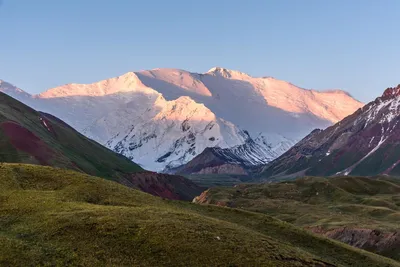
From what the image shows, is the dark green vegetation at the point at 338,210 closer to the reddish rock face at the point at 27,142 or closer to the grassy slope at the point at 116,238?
the grassy slope at the point at 116,238

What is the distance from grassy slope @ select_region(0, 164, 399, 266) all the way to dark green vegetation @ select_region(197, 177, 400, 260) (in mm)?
40144

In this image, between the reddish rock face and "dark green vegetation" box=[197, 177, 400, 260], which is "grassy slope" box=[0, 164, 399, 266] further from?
the reddish rock face

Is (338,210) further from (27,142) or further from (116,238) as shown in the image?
(116,238)

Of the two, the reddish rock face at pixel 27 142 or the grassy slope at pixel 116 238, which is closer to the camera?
the grassy slope at pixel 116 238

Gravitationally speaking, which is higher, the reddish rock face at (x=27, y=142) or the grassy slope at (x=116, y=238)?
the reddish rock face at (x=27, y=142)

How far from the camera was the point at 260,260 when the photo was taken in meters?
44.1

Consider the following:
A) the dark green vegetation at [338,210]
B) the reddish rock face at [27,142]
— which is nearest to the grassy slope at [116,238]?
the dark green vegetation at [338,210]

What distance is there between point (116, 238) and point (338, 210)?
11705 cm

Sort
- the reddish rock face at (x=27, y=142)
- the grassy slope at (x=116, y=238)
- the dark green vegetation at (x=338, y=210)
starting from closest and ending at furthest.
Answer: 1. the grassy slope at (x=116, y=238)
2. the dark green vegetation at (x=338, y=210)
3. the reddish rock face at (x=27, y=142)

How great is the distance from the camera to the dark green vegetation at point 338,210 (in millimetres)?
100688

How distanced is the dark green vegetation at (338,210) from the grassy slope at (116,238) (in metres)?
40.1

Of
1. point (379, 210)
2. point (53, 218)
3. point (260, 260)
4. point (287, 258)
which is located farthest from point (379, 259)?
point (379, 210)

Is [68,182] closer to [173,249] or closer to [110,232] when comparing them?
[110,232]

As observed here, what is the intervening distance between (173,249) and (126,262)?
4.70 m
